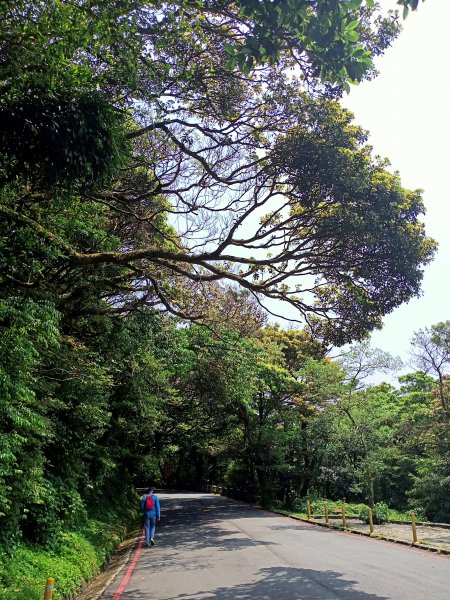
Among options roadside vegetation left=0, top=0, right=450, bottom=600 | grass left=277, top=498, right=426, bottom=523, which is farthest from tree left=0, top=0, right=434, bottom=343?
grass left=277, top=498, right=426, bottom=523

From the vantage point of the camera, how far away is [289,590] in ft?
26.0

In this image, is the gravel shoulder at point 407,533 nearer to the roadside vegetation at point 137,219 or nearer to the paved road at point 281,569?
the paved road at point 281,569

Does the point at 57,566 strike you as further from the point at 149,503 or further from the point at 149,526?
the point at 149,526

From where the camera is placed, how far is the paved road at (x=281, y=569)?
784 cm

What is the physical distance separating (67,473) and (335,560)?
6829 mm

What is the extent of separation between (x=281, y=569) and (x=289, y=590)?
1.98 meters

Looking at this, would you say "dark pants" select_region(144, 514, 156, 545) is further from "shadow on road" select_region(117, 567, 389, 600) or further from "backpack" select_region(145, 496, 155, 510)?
"shadow on road" select_region(117, 567, 389, 600)

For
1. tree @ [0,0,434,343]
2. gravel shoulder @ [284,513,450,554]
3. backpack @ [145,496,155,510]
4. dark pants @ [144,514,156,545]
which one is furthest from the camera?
dark pants @ [144,514,156,545]

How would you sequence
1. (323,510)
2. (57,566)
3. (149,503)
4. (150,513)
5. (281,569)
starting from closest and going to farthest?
(57,566) < (281,569) < (149,503) < (150,513) < (323,510)

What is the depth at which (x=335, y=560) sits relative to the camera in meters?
10.8

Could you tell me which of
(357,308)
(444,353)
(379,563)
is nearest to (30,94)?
(357,308)

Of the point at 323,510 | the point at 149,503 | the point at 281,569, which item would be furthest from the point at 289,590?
the point at 323,510

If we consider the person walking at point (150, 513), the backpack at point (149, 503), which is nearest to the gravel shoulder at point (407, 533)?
the person walking at point (150, 513)

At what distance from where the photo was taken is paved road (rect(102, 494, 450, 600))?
7.84 m
